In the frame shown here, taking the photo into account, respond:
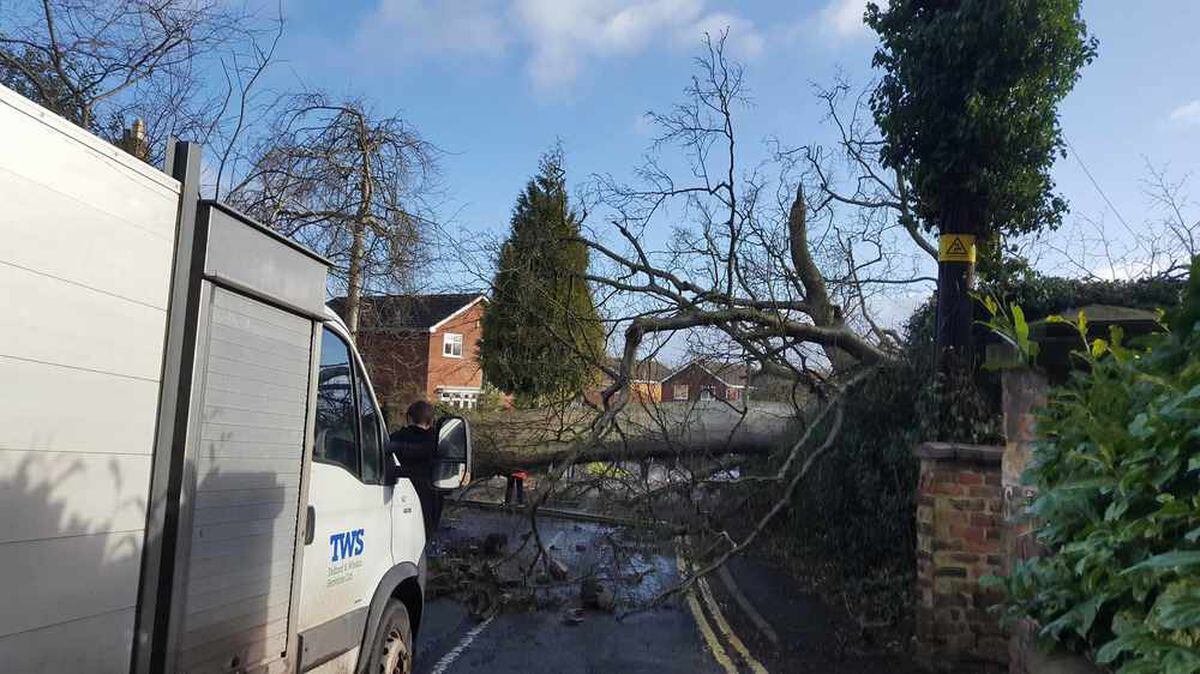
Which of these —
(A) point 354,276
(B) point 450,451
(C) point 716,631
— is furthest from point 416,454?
(A) point 354,276

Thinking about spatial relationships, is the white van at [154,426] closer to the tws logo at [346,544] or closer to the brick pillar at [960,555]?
the tws logo at [346,544]

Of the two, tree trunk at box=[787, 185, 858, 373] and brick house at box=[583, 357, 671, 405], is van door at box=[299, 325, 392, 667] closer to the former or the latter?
brick house at box=[583, 357, 671, 405]

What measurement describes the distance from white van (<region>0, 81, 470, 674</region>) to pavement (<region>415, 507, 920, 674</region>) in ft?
11.2

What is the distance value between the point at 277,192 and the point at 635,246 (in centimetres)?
507

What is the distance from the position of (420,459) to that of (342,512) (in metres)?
0.84

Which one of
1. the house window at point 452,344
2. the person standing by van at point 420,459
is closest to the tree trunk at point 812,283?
the person standing by van at point 420,459

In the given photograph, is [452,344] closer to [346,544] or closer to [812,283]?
[812,283]

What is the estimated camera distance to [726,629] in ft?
27.0

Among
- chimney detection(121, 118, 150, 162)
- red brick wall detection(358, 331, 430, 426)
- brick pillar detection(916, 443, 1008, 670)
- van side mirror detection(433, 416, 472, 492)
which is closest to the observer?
van side mirror detection(433, 416, 472, 492)

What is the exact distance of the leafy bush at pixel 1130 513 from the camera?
2.00 metres

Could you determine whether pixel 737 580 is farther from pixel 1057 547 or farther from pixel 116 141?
pixel 116 141

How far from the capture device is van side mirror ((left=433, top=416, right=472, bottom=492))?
15.5 ft

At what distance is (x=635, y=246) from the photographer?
11.1 metres

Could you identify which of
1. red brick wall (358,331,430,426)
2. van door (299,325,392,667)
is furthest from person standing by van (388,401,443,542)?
red brick wall (358,331,430,426)
